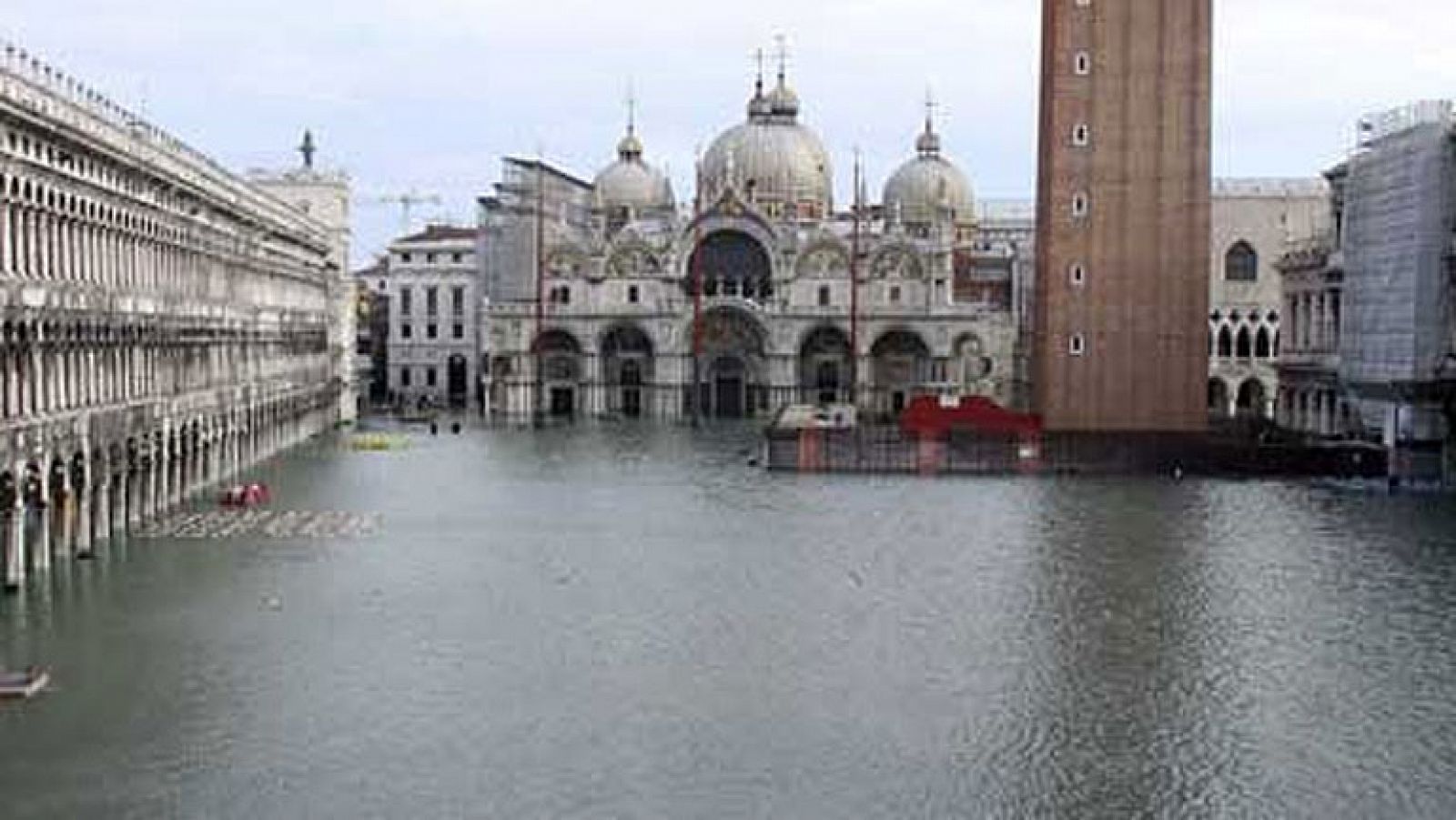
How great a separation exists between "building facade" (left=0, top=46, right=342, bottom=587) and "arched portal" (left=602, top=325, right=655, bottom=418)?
32651mm

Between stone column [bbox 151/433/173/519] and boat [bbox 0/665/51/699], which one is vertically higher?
stone column [bbox 151/433/173/519]

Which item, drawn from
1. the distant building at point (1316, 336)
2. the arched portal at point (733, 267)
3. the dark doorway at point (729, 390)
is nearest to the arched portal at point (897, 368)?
the arched portal at point (733, 267)

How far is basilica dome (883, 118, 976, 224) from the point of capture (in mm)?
97812

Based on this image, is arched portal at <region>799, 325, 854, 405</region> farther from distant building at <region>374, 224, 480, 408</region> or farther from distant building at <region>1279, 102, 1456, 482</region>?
distant building at <region>1279, 102, 1456, 482</region>

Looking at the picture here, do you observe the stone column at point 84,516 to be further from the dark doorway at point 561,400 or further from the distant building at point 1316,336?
the dark doorway at point 561,400

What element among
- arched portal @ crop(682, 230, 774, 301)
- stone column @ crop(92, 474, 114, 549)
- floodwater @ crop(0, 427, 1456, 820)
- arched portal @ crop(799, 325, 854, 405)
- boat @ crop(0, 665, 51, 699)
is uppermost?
arched portal @ crop(682, 230, 774, 301)

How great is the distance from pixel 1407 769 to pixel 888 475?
112 ft

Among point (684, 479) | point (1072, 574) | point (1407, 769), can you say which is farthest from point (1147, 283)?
point (1407, 769)

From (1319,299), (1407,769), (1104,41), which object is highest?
(1104,41)

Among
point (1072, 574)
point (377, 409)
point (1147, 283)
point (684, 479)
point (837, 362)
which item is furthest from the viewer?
point (377, 409)

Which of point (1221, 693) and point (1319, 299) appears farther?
point (1319, 299)

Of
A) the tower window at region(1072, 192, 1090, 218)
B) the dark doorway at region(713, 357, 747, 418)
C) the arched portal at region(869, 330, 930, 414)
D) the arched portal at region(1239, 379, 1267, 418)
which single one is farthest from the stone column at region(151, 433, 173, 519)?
the arched portal at region(1239, 379, 1267, 418)

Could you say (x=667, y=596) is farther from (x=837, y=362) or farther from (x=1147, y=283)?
(x=837, y=362)

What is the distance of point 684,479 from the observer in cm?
5125
